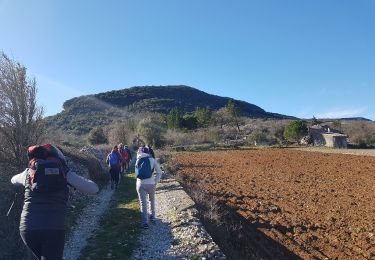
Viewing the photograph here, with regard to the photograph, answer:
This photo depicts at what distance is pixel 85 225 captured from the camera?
12.2m

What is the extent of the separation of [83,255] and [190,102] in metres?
136

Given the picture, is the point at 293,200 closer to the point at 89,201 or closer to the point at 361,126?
the point at 89,201

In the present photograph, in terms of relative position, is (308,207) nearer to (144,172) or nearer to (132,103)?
(144,172)

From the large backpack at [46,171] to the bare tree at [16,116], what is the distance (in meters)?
8.01

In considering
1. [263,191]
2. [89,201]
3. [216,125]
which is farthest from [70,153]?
[216,125]

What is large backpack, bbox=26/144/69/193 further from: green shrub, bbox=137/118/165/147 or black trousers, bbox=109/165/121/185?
green shrub, bbox=137/118/165/147

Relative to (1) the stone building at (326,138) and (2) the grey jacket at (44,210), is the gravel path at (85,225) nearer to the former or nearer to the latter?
(2) the grey jacket at (44,210)

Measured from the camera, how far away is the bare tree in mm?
13094

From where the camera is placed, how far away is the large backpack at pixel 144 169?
420 inches

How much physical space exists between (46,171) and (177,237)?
5.71 metres

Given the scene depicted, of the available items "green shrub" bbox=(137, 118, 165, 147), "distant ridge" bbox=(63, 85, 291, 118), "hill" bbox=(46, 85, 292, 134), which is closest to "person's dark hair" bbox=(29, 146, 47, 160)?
"green shrub" bbox=(137, 118, 165, 147)

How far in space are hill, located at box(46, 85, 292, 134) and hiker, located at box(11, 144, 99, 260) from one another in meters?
104

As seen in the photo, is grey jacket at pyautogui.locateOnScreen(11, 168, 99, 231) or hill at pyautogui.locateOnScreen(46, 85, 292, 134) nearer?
grey jacket at pyautogui.locateOnScreen(11, 168, 99, 231)

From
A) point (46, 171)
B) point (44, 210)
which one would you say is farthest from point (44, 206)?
point (46, 171)
